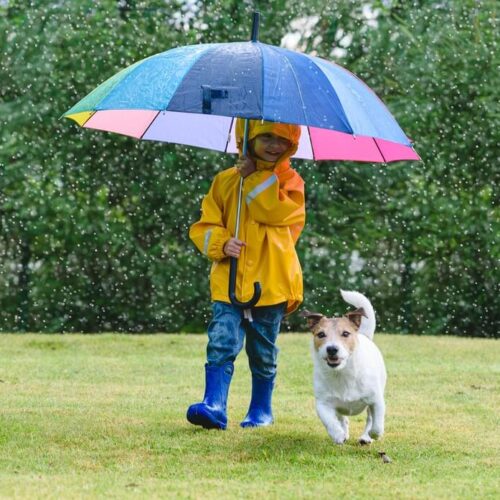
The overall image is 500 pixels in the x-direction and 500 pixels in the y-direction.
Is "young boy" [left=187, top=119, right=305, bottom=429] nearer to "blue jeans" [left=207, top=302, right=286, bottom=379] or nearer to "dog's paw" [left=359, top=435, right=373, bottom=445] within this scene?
"blue jeans" [left=207, top=302, right=286, bottom=379]

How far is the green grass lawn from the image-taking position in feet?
16.8

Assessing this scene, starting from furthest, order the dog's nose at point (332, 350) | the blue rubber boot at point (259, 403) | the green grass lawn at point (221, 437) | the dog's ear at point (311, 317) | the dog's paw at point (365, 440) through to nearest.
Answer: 1. the blue rubber boot at point (259, 403)
2. the dog's paw at point (365, 440)
3. the dog's ear at point (311, 317)
4. the dog's nose at point (332, 350)
5. the green grass lawn at point (221, 437)

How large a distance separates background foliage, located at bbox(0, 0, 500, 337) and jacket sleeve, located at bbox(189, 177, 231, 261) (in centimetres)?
678

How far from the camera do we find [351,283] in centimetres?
1362

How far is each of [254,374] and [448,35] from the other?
8.10m

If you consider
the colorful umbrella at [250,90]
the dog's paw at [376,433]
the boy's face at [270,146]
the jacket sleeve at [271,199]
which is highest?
the colorful umbrella at [250,90]

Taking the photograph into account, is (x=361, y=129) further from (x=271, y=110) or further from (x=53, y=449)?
(x=53, y=449)

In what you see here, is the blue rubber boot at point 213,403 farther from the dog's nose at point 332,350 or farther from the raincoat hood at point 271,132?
the raincoat hood at point 271,132

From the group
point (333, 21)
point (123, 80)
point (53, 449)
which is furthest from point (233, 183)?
point (333, 21)

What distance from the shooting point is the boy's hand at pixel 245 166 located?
634 cm

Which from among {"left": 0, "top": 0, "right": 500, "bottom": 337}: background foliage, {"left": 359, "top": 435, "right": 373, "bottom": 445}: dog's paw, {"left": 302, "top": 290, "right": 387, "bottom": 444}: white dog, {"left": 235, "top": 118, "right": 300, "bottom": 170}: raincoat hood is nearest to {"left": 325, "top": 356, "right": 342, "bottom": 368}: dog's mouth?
{"left": 302, "top": 290, "right": 387, "bottom": 444}: white dog

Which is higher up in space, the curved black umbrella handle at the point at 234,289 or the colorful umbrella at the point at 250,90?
the colorful umbrella at the point at 250,90

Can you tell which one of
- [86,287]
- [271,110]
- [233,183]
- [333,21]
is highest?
[333,21]

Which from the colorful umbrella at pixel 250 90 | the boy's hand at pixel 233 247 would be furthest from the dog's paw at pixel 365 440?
the boy's hand at pixel 233 247
